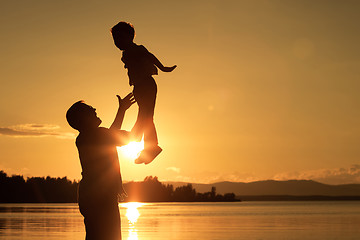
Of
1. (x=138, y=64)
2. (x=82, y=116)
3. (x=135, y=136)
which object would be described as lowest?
(x=135, y=136)

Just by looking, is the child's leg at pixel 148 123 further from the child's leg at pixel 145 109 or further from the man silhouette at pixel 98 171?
the man silhouette at pixel 98 171

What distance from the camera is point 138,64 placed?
7.85m

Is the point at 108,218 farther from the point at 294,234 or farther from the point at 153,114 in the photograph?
the point at 294,234

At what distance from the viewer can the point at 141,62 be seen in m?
7.86

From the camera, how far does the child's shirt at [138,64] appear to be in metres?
7.82

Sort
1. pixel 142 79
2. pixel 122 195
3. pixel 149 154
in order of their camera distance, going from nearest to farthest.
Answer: pixel 142 79 < pixel 149 154 < pixel 122 195

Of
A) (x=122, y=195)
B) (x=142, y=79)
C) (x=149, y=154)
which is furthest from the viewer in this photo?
(x=122, y=195)

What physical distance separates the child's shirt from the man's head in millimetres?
655

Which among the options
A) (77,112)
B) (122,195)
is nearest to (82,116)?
(77,112)

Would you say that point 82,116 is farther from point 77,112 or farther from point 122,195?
point 122,195

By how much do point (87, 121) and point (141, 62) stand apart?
1050 mm

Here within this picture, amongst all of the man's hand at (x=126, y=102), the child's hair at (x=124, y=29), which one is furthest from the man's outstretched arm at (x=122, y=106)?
the child's hair at (x=124, y=29)

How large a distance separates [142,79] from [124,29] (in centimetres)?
71

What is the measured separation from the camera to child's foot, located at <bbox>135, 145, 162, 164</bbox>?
7.91 m
